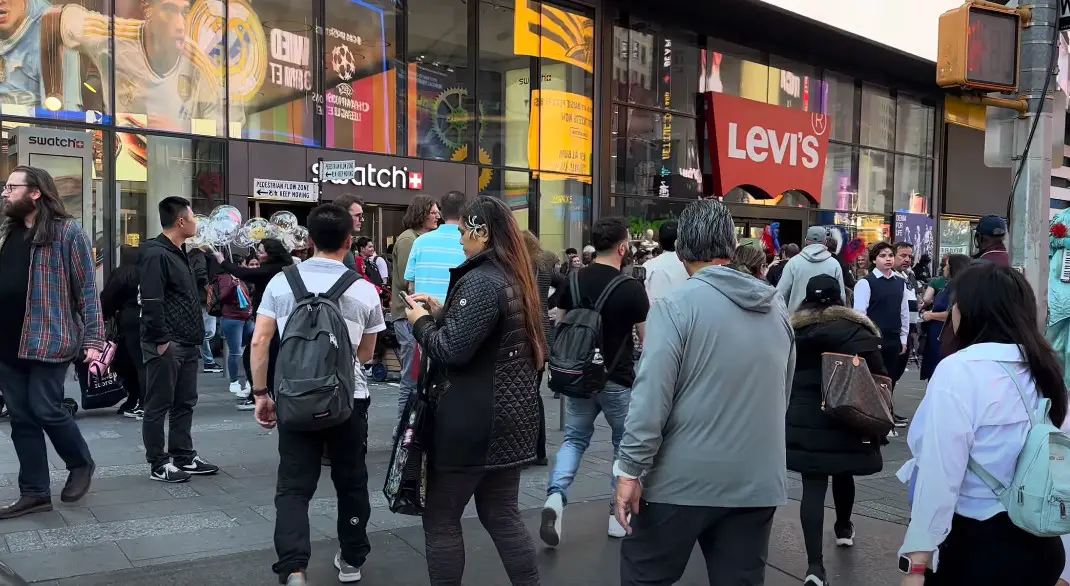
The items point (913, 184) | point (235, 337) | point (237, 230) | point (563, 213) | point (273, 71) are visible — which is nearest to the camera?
point (235, 337)

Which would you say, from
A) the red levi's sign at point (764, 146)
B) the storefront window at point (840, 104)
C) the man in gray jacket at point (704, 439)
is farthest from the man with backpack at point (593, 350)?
the storefront window at point (840, 104)

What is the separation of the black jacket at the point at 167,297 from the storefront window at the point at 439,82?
10997mm

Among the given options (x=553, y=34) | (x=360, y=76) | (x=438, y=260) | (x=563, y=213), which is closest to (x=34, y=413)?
(x=438, y=260)

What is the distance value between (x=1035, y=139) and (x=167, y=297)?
19.5ft

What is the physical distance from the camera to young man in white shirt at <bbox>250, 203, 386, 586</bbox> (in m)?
3.88

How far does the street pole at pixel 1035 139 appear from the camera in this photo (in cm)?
559

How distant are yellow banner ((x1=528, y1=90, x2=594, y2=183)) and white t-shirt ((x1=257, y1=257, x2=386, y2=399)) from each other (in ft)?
49.1

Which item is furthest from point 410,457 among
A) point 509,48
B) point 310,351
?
point 509,48

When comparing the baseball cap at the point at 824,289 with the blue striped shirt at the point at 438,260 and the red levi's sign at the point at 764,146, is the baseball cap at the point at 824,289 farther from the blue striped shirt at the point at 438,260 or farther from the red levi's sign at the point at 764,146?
the red levi's sign at the point at 764,146

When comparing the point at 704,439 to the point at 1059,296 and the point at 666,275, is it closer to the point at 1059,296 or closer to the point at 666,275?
the point at 666,275

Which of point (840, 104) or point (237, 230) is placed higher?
point (840, 104)

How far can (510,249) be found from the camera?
12.0 feet

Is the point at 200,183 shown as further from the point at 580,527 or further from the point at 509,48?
the point at 580,527

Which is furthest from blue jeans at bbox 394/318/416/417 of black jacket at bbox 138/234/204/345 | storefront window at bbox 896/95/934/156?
storefront window at bbox 896/95/934/156
